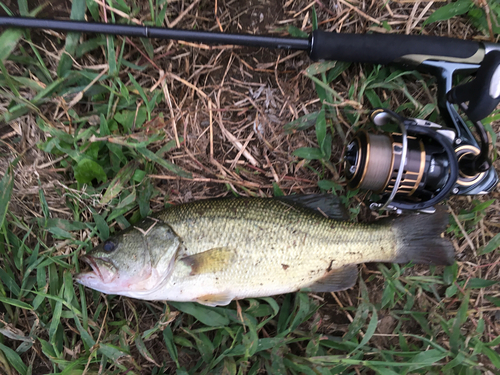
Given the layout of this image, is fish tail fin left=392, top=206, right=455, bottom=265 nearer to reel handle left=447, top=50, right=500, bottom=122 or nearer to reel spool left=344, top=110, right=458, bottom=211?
reel spool left=344, top=110, right=458, bottom=211

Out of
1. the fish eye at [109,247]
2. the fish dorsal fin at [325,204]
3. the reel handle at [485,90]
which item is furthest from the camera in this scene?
the fish dorsal fin at [325,204]

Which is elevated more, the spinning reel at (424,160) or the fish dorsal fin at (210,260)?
the spinning reel at (424,160)

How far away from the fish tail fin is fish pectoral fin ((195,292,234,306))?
131 cm

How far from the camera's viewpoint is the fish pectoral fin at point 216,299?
2.21m

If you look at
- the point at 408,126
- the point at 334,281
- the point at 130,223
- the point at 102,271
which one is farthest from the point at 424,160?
the point at 102,271

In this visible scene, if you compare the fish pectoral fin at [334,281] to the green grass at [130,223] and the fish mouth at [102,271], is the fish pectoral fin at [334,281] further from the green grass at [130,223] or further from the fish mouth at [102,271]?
the fish mouth at [102,271]

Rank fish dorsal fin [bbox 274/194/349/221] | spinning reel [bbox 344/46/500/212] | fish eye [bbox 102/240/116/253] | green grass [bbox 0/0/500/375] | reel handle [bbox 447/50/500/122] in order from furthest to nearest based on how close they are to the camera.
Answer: fish dorsal fin [bbox 274/194/349/221] → green grass [bbox 0/0/500/375] → fish eye [bbox 102/240/116/253] → spinning reel [bbox 344/46/500/212] → reel handle [bbox 447/50/500/122]

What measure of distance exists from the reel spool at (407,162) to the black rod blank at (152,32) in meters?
0.86

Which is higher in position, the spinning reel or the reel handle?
the reel handle

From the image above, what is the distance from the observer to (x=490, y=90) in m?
1.80

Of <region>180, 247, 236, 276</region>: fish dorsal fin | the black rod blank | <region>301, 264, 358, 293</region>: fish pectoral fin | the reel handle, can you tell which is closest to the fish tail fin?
<region>301, 264, 358, 293</region>: fish pectoral fin

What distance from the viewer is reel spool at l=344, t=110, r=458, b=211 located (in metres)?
2.08

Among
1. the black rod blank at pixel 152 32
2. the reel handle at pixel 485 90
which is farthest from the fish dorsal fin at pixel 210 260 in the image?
the reel handle at pixel 485 90

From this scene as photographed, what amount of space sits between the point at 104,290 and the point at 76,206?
0.67m
